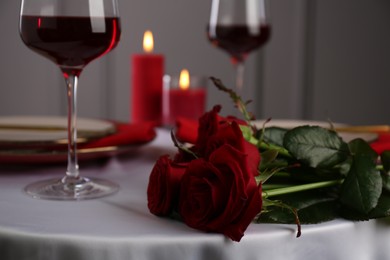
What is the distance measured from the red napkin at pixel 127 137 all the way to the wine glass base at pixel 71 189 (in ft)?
0.40

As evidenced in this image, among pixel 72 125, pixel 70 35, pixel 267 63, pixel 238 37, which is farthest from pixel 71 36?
pixel 267 63

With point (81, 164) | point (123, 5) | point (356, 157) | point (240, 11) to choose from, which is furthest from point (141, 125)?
point (123, 5)

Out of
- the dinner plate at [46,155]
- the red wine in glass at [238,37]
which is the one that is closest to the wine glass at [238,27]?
the red wine in glass at [238,37]

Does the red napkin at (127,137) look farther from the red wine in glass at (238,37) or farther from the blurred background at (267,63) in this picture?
the blurred background at (267,63)

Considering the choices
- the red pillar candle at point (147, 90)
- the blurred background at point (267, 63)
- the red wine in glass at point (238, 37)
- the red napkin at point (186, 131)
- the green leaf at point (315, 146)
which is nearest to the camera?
the green leaf at point (315, 146)

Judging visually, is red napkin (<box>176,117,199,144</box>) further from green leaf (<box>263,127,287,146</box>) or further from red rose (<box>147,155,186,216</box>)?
red rose (<box>147,155,186,216</box>)

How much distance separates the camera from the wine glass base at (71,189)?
782mm

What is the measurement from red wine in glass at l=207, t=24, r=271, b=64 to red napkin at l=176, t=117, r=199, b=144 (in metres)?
0.61

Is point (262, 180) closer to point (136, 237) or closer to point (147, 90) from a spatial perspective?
point (136, 237)

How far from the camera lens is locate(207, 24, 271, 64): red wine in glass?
5.29 feet

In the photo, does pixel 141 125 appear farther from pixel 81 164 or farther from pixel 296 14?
pixel 296 14

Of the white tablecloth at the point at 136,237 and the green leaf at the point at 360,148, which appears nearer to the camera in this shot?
the white tablecloth at the point at 136,237

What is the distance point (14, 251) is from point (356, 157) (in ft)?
1.27

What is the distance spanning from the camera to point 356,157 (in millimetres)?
717
